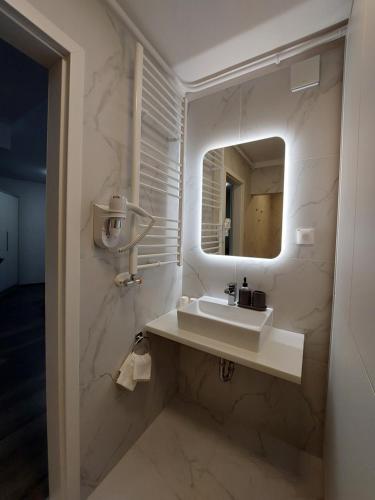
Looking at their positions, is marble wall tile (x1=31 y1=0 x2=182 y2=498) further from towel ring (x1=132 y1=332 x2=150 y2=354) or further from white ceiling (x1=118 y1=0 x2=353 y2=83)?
white ceiling (x1=118 y1=0 x2=353 y2=83)

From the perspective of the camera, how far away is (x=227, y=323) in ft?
3.74

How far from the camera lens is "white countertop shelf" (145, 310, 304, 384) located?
970mm

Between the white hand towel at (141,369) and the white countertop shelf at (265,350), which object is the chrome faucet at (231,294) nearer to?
the white countertop shelf at (265,350)

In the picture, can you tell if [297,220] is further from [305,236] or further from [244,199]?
[244,199]

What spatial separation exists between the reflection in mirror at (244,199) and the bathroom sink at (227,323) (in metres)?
0.37

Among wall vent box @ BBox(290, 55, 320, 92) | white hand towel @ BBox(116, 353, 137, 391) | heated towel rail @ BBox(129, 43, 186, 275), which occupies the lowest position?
white hand towel @ BBox(116, 353, 137, 391)

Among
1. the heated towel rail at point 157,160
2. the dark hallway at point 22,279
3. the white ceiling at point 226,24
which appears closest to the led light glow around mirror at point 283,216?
the heated towel rail at point 157,160

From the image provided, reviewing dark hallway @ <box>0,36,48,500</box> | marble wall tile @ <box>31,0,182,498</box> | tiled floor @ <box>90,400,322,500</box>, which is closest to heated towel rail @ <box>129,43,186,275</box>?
marble wall tile @ <box>31,0,182,498</box>

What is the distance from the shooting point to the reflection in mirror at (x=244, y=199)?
1365 millimetres

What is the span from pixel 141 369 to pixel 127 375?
0.26 feet

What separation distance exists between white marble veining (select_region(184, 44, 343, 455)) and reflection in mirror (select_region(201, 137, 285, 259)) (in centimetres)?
6

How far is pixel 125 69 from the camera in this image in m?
1.10

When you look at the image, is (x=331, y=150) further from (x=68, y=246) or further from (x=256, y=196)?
(x=68, y=246)

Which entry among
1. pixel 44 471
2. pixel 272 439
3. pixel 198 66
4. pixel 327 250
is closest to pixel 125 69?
pixel 198 66
